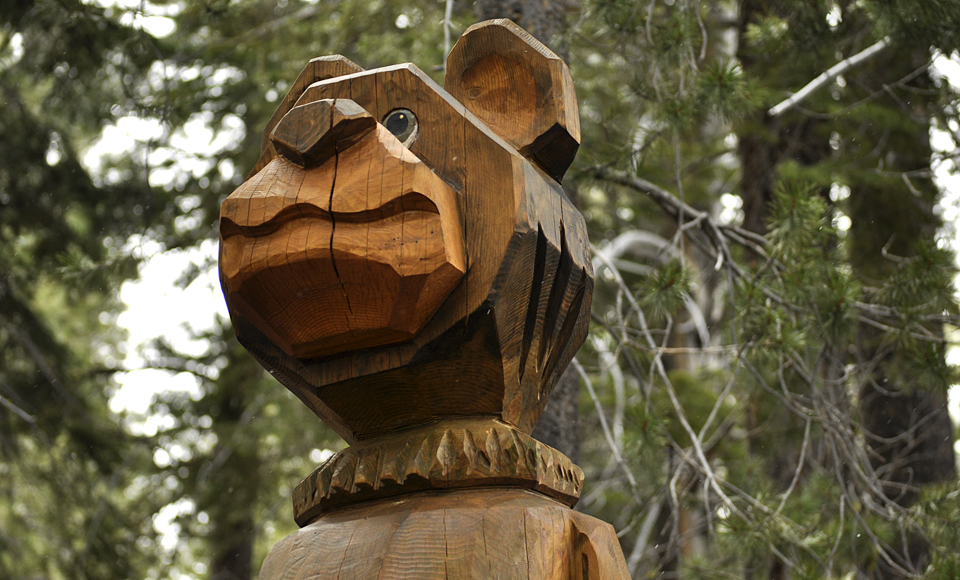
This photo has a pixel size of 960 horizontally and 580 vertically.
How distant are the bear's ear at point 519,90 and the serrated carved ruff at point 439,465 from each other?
0.73m

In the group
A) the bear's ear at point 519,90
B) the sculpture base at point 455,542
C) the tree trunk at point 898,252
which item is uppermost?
the bear's ear at point 519,90

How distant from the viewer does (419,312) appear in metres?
1.88

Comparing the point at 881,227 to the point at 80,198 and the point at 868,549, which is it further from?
the point at 80,198

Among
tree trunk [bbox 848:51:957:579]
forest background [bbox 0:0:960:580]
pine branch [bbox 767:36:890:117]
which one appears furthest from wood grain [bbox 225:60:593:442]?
tree trunk [bbox 848:51:957:579]

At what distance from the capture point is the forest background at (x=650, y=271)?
11.5 feet

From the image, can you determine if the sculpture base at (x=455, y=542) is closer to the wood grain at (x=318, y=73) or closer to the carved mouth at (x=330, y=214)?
the carved mouth at (x=330, y=214)

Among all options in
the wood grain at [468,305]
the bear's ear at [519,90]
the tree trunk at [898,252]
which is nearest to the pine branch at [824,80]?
the tree trunk at [898,252]

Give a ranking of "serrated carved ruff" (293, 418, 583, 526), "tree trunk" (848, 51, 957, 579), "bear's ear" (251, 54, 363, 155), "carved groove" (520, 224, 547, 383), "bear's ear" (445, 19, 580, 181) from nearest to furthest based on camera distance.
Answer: "serrated carved ruff" (293, 418, 583, 526) < "carved groove" (520, 224, 547, 383) < "bear's ear" (445, 19, 580, 181) < "bear's ear" (251, 54, 363, 155) < "tree trunk" (848, 51, 957, 579)

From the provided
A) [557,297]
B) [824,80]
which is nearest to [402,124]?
[557,297]

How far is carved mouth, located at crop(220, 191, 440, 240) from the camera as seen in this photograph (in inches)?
71.2

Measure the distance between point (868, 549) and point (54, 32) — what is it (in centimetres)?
657

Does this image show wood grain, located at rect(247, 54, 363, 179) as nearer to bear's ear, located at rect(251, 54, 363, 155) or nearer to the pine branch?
bear's ear, located at rect(251, 54, 363, 155)

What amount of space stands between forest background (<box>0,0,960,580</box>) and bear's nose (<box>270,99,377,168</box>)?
1666 mm

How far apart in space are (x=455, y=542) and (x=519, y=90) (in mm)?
1174
